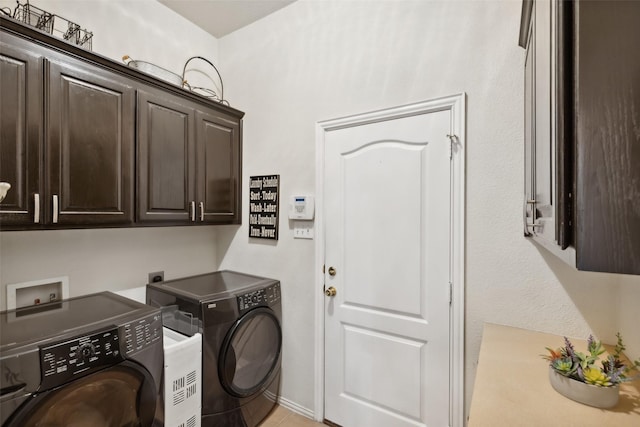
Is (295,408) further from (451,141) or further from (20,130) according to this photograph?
(20,130)

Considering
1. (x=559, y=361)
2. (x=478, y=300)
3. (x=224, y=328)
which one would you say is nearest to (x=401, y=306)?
(x=478, y=300)

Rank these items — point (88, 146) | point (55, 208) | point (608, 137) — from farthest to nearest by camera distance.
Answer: point (88, 146), point (55, 208), point (608, 137)

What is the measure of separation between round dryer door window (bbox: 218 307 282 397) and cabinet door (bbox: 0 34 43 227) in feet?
3.94

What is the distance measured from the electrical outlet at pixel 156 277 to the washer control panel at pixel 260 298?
0.81 metres

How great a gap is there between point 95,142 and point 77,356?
3.51ft

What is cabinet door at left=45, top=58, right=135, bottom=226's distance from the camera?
139 cm

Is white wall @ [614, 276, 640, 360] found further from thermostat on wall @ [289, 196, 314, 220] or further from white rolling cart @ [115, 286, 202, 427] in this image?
white rolling cart @ [115, 286, 202, 427]

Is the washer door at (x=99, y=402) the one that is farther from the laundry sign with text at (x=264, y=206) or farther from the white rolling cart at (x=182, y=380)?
the laundry sign with text at (x=264, y=206)

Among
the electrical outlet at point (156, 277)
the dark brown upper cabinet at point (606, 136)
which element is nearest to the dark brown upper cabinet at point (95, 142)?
the electrical outlet at point (156, 277)

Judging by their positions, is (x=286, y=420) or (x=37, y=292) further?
(x=286, y=420)

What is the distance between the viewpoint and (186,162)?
203 cm

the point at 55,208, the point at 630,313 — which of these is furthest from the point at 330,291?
the point at 55,208

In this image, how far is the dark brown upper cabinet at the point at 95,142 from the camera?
1279 millimetres

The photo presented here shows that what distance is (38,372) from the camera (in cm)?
104
